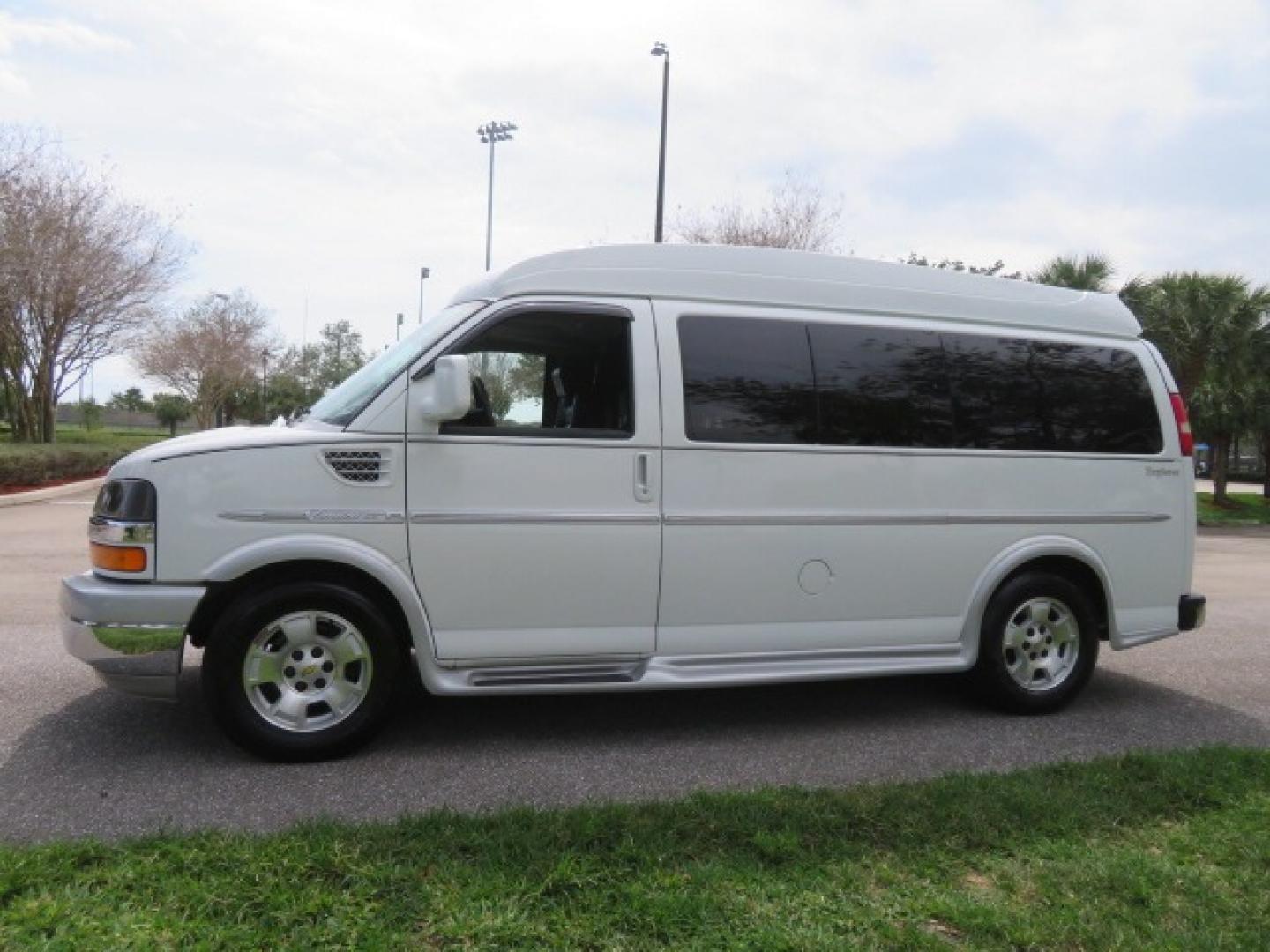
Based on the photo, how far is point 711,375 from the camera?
15.5 feet

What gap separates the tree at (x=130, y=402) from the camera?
90550 mm

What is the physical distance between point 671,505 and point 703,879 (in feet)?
6.15

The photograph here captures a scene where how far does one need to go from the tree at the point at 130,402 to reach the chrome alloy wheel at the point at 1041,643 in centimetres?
9706

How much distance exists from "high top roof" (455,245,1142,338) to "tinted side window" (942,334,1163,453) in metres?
0.16

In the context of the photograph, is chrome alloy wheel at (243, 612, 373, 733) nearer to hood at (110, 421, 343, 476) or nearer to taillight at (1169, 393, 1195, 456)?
hood at (110, 421, 343, 476)

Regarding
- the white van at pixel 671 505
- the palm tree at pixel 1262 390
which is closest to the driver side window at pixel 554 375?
the white van at pixel 671 505

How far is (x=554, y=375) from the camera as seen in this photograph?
193 inches

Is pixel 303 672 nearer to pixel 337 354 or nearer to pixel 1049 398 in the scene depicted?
pixel 1049 398

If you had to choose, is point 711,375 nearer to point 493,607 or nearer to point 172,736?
point 493,607

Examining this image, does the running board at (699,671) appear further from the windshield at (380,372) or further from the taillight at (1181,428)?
the taillight at (1181,428)

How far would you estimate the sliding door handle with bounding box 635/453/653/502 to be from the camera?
4562 millimetres

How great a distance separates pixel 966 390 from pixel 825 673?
1.73 metres

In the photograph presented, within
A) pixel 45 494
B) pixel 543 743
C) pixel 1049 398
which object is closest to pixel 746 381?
pixel 1049 398

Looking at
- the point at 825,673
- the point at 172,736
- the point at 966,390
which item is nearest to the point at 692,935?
the point at 825,673
